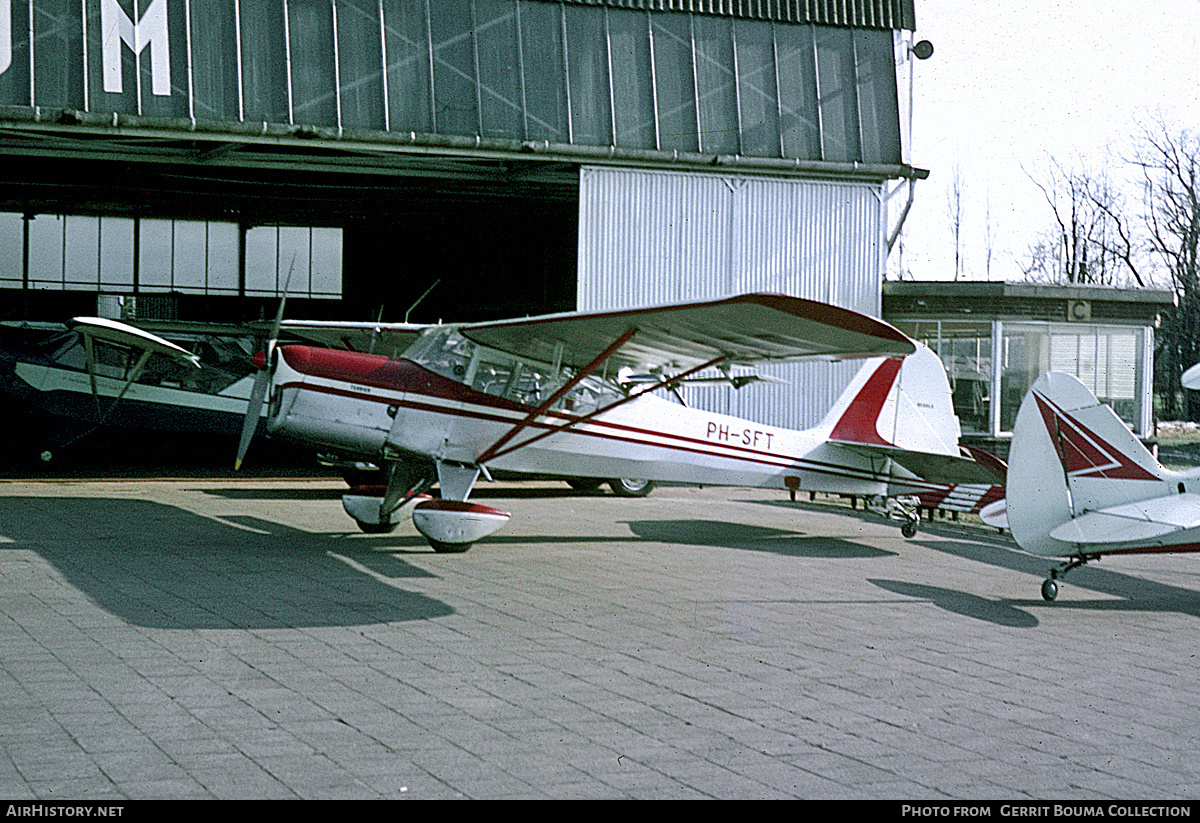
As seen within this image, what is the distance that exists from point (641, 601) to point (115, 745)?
15.1 feet

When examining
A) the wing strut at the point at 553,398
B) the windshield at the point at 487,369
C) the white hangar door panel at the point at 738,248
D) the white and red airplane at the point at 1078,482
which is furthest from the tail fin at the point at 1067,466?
the white hangar door panel at the point at 738,248

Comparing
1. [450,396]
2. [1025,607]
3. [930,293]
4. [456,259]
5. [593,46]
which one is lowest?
[1025,607]

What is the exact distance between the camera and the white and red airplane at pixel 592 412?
10.1 meters

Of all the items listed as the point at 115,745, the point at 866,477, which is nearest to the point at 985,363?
the point at 866,477

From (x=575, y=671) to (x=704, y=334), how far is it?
4280 mm

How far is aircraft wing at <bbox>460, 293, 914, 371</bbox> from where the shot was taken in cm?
813

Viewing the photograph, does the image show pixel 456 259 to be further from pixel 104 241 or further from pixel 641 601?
pixel 641 601

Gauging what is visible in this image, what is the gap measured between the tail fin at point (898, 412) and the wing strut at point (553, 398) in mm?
3825

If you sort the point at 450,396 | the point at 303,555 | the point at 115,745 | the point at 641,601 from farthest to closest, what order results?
the point at 450,396 < the point at 303,555 < the point at 641,601 < the point at 115,745

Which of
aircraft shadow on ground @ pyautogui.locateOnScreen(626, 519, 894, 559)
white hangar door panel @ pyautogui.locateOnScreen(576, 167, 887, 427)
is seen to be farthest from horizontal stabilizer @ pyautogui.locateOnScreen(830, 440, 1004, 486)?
white hangar door panel @ pyautogui.locateOnScreen(576, 167, 887, 427)

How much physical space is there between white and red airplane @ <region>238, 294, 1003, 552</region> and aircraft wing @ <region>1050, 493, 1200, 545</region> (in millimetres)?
1985

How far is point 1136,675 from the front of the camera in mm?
6465

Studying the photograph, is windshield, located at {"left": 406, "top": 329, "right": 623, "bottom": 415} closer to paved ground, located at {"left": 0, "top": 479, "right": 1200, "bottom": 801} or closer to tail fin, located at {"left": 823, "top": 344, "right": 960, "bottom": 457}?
paved ground, located at {"left": 0, "top": 479, "right": 1200, "bottom": 801}

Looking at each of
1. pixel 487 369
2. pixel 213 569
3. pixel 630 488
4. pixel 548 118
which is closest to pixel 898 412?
pixel 487 369
